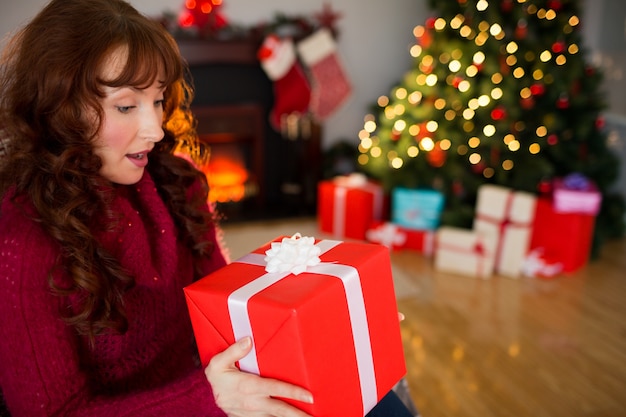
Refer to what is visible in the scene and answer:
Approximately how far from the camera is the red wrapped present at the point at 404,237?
347 cm

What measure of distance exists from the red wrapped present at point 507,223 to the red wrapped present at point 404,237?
1.16ft

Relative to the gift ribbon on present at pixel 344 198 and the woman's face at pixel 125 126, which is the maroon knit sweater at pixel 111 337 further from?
the gift ribbon on present at pixel 344 198

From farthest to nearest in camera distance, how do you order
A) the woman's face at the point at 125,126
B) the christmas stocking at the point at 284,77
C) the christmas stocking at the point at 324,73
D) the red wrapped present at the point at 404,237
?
the christmas stocking at the point at 324,73 → the christmas stocking at the point at 284,77 → the red wrapped present at the point at 404,237 → the woman's face at the point at 125,126

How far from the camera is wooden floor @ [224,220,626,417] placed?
2.11 m

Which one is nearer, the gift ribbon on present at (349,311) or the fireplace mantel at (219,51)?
the gift ribbon on present at (349,311)

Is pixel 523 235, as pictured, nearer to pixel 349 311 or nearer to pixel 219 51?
pixel 219 51

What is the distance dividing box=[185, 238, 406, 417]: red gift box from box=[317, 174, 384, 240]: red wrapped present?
2556mm

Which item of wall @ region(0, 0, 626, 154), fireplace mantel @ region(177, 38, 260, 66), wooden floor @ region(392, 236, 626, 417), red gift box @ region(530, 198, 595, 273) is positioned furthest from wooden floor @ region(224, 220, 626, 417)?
fireplace mantel @ region(177, 38, 260, 66)

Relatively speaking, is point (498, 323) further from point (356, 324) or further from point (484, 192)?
point (356, 324)

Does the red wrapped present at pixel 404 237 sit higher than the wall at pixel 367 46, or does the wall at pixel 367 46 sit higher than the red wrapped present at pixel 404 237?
the wall at pixel 367 46

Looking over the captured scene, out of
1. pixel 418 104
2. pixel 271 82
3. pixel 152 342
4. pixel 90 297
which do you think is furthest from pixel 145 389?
pixel 271 82

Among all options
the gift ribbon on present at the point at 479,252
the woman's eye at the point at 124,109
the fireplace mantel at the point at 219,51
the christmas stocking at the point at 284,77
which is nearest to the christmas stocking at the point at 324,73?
the christmas stocking at the point at 284,77

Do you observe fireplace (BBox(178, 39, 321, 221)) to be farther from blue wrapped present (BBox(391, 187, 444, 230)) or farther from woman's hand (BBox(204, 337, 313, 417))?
woman's hand (BBox(204, 337, 313, 417))

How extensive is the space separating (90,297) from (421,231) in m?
2.72
